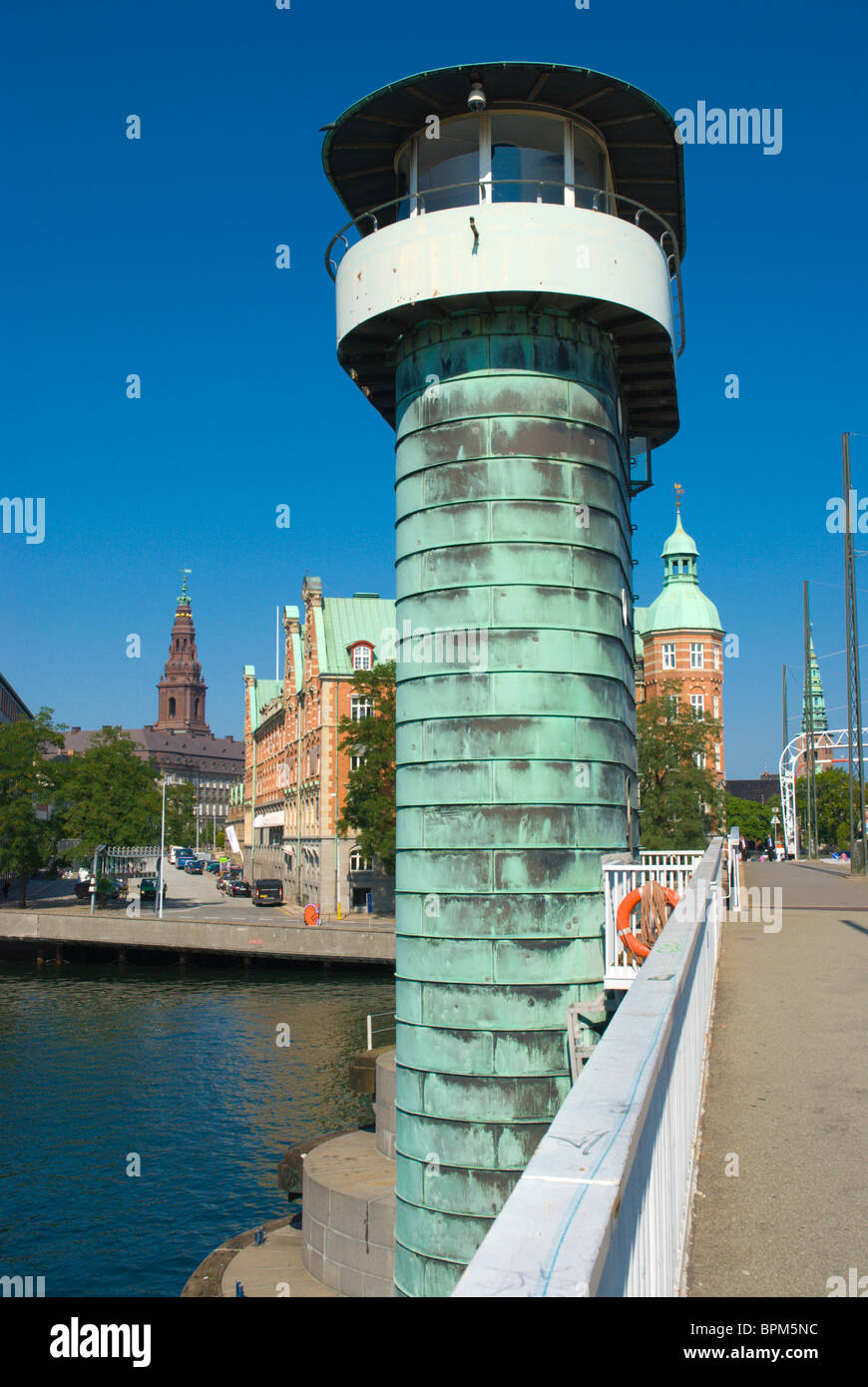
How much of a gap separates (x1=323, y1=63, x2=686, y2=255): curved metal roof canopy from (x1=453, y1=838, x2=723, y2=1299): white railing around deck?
34.0ft

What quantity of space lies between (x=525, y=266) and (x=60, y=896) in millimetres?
80338

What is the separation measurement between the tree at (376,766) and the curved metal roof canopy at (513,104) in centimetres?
3946

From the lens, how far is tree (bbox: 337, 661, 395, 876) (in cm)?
5331

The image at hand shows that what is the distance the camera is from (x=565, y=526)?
12.6m

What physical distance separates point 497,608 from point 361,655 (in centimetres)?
5822

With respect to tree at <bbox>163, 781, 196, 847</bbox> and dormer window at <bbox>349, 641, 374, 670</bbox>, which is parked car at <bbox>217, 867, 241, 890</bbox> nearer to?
tree at <bbox>163, 781, 196, 847</bbox>

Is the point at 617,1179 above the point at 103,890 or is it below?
above

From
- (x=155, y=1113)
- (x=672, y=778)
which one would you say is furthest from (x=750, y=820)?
(x=155, y=1113)

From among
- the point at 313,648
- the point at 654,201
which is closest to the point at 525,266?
the point at 654,201

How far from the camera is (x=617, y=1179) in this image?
9.47ft

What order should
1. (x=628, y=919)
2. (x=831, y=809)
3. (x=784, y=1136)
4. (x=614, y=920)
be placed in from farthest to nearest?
1. (x=831, y=809)
2. (x=614, y=920)
3. (x=628, y=919)
4. (x=784, y=1136)

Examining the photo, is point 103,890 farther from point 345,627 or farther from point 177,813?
point 177,813

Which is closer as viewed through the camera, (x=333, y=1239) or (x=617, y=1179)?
(x=617, y=1179)

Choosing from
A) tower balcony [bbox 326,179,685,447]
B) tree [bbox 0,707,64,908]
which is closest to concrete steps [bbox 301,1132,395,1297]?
tower balcony [bbox 326,179,685,447]
